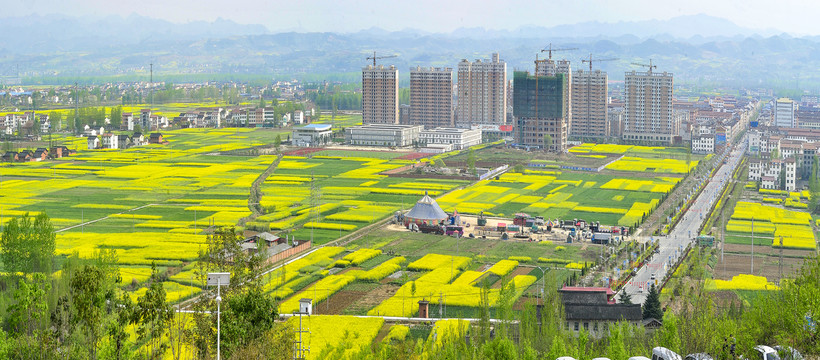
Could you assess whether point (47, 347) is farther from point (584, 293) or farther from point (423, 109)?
point (423, 109)

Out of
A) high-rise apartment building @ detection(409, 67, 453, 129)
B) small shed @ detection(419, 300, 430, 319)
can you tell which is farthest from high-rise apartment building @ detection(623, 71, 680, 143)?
small shed @ detection(419, 300, 430, 319)

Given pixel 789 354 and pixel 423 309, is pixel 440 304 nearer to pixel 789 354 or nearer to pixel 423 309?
pixel 423 309

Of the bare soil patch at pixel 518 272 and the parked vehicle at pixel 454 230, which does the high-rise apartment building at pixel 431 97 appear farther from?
the bare soil patch at pixel 518 272

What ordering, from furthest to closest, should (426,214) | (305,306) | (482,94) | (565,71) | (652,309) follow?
(482,94), (565,71), (426,214), (305,306), (652,309)

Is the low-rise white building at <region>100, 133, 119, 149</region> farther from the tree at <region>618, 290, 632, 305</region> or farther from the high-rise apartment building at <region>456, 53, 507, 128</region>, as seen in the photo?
the tree at <region>618, 290, 632, 305</region>

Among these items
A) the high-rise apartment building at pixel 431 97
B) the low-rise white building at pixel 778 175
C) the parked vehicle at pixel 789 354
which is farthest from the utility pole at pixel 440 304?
the high-rise apartment building at pixel 431 97

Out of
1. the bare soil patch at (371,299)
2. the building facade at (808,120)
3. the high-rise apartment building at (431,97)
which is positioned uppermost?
the high-rise apartment building at (431,97)

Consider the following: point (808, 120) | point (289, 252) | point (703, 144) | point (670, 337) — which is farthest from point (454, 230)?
point (808, 120)
